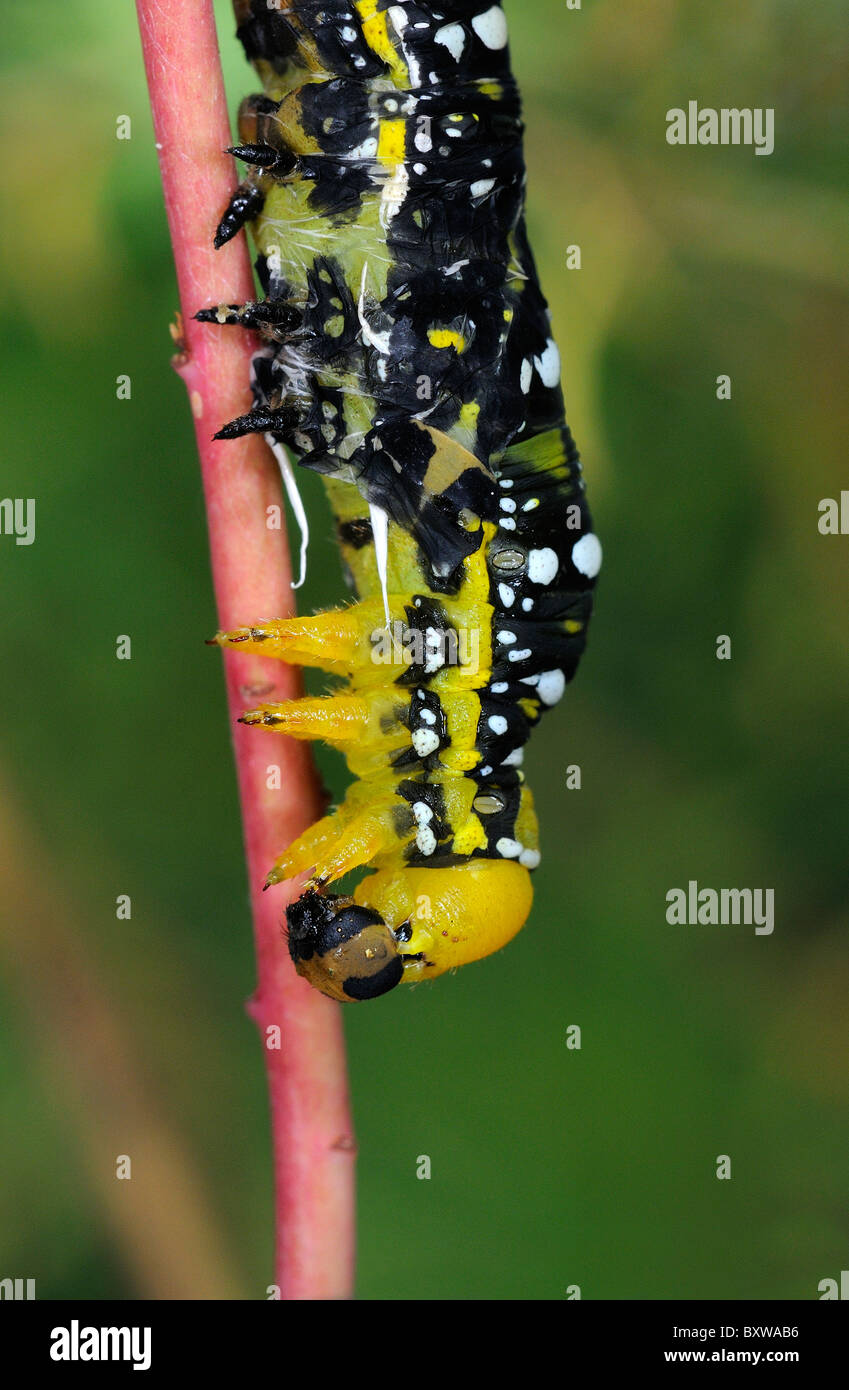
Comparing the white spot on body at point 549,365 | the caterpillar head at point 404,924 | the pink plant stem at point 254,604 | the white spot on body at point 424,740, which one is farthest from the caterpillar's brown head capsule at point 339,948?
the white spot on body at point 549,365

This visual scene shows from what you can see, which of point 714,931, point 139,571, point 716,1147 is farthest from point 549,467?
point 716,1147

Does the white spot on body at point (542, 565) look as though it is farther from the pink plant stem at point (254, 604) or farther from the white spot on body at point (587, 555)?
the pink plant stem at point (254, 604)

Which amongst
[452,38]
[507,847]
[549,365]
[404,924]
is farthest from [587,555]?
[452,38]

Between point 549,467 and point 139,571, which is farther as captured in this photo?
point 139,571

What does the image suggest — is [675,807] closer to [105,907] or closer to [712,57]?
[105,907]
